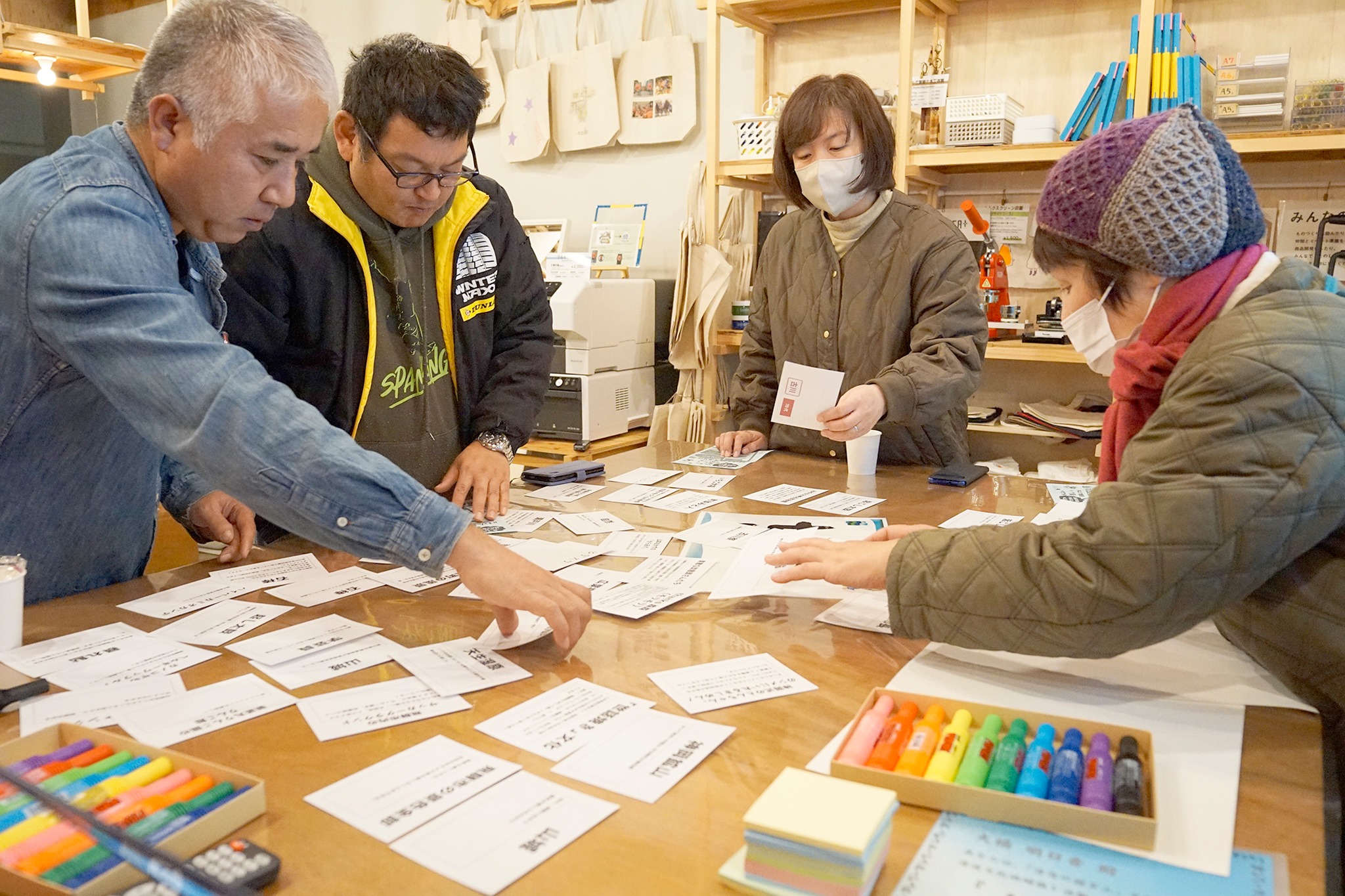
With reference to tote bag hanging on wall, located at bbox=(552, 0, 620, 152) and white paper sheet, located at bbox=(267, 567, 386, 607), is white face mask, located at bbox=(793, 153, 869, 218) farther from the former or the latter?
tote bag hanging on wall, located at bbox=(552, 0, 620, 152)

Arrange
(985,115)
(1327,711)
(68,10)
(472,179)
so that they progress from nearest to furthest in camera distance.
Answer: (1327,711), (472,179), (985,115), (68,10)

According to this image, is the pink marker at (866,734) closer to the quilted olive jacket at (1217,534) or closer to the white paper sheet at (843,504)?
the quilted olive jacket at (1217,534)

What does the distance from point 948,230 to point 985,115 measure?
118 centimetres

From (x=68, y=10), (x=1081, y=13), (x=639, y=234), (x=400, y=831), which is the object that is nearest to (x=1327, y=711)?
(x=400, y=831)

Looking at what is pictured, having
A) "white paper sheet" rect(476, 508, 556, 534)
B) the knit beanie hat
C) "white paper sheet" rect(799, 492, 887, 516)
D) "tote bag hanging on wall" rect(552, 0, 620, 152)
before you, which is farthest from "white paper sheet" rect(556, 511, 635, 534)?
"tote bag hanging on wall" rect(552, 0, 620, 152)

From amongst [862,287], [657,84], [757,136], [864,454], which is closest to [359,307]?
[864,454]

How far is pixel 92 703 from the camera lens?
1.01 metres

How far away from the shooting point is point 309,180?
181 cm

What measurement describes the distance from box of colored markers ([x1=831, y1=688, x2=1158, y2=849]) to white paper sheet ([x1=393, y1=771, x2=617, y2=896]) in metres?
0.22

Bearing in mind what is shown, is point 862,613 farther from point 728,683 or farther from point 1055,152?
point 1055,152

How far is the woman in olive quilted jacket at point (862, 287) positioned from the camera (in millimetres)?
2277

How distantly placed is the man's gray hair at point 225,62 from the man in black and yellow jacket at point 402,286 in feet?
1.71

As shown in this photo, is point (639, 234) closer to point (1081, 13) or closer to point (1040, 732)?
point (1081, 13)

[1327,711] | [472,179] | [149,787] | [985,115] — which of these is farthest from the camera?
[985,115]
